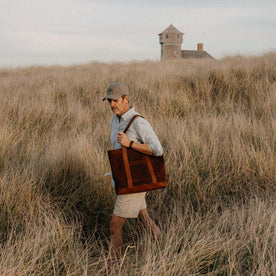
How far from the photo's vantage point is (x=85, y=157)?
3.48 meters

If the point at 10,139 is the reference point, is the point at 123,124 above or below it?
above

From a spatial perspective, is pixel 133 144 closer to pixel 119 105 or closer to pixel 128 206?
pixel 119 105

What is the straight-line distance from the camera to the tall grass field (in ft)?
6.60

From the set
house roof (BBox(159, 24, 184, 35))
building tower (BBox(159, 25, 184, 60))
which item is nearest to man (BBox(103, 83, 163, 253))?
building tower (BBox(159, 25, 184, 60))

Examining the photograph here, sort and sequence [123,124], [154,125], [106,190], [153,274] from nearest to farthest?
1. [153,274]
2. [123,124]
3. [106,190]
4. [154,125]

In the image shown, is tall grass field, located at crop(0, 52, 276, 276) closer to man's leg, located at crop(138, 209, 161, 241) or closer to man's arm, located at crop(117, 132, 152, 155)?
man's leg, located at crop(138, 209, 161, 241)

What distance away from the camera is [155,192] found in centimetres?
314

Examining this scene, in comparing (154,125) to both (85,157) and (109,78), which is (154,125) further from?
(109,78)

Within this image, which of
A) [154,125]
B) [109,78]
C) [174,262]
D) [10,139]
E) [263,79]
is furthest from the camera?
[109,78]

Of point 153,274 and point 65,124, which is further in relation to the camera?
point 65,124

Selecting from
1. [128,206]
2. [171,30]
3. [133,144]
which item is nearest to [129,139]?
[133,144]

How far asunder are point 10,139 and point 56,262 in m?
2.49

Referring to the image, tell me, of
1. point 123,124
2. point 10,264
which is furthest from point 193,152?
point 10,264

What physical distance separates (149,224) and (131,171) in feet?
1.59
